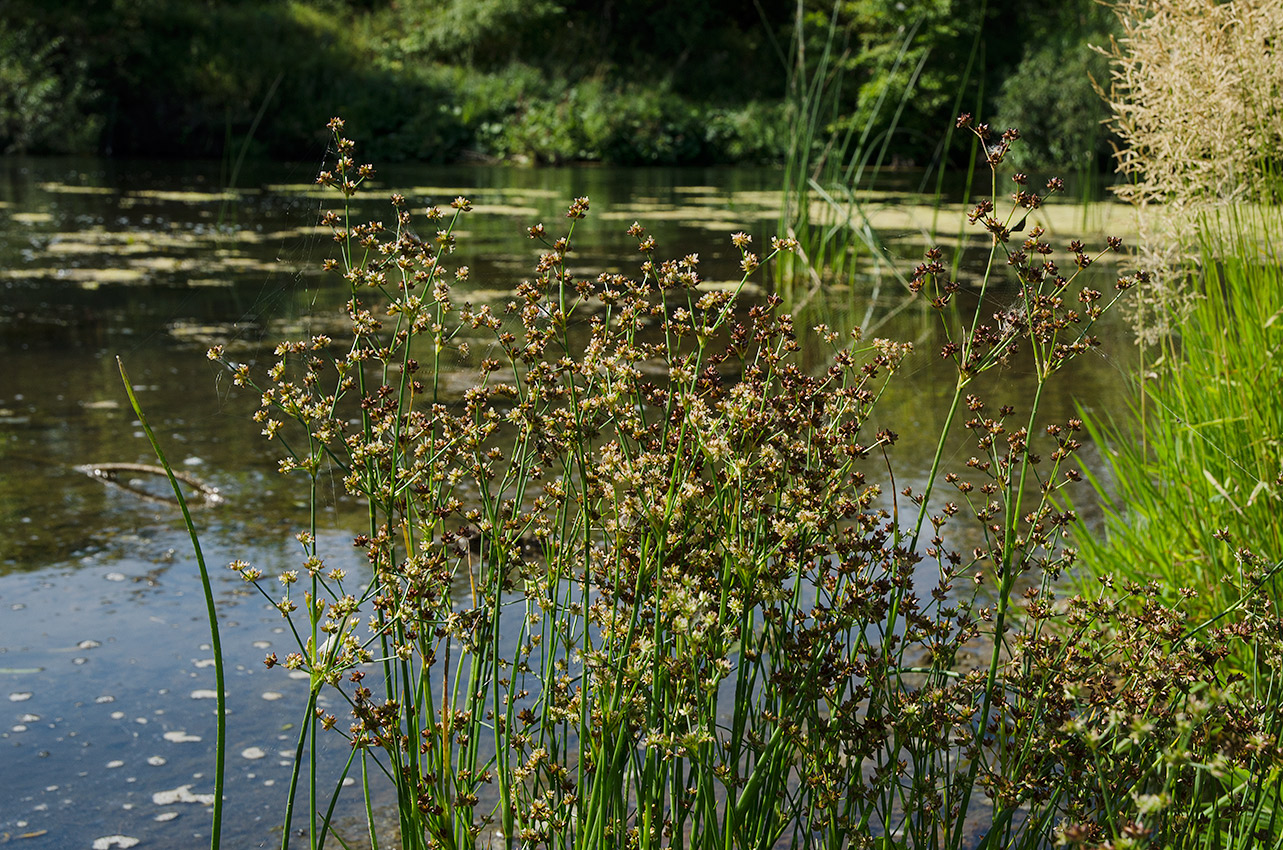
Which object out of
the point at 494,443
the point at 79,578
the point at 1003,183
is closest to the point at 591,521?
the point at 79,578

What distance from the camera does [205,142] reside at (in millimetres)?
20219

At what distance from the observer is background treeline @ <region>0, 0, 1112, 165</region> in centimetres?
1972

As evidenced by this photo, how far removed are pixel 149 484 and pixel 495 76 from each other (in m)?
20.6

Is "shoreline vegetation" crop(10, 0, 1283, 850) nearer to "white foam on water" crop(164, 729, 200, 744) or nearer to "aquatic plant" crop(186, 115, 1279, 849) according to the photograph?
"aquatic plant" crop(186, 115, 1279, 849)

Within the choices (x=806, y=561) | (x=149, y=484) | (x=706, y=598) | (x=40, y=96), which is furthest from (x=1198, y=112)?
(x=40, y=96)

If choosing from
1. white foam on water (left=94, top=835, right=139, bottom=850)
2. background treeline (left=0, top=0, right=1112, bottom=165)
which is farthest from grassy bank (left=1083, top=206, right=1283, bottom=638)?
background treeline (left=0, top=0, right=1112, bottom=165)

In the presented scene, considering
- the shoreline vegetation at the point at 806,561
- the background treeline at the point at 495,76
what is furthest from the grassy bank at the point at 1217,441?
the background treeline at the point at 495,76

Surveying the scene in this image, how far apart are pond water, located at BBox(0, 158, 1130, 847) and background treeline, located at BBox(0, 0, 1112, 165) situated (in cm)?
832

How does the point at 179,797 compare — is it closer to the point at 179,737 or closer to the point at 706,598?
the point at 179,737

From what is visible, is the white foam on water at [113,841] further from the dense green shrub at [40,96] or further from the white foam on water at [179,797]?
the dense green shrub at [40,96]

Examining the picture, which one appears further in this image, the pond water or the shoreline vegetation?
the pond water

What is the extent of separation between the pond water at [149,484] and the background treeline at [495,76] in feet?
27.3

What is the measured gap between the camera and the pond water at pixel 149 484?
2420 mm

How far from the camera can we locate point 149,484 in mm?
4301
